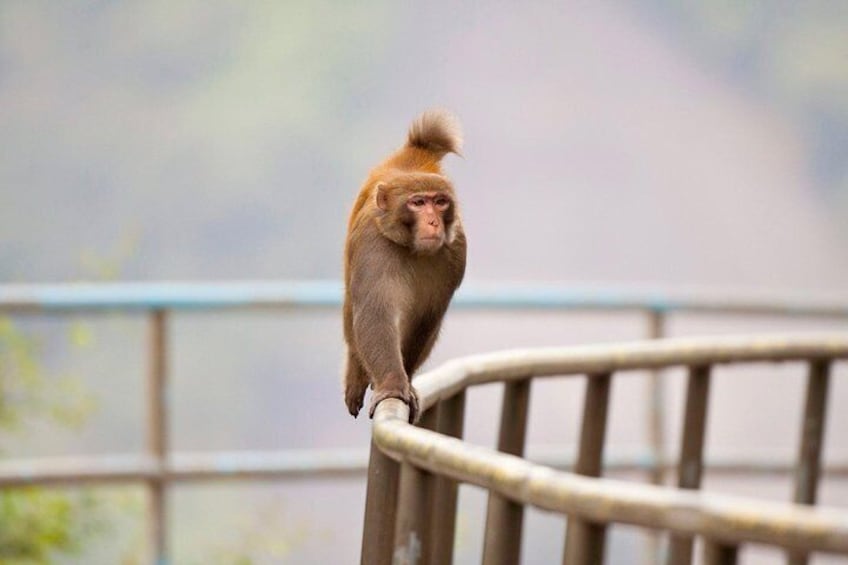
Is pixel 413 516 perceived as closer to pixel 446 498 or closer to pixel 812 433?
pixel 446 498

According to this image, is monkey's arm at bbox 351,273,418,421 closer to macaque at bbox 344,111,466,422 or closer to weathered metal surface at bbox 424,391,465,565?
macaque at bbox 344,111,466,422

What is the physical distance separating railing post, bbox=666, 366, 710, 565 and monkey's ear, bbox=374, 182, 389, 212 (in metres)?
0.56

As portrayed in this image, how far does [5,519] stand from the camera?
21.1 feet

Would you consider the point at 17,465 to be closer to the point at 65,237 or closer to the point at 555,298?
the point at 555,298

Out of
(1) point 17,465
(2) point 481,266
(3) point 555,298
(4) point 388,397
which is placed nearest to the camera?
(4) point 388,397

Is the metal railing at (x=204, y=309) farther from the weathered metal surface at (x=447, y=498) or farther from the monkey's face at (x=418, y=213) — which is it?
the weathered metal surface at (x=447, y=498)

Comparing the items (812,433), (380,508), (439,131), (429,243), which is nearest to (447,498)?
(380,508)

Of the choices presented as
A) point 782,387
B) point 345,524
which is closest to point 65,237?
point 345,524

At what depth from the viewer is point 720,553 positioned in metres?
1.43

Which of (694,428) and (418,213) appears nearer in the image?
(694,428)

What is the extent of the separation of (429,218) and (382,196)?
0.28 feet

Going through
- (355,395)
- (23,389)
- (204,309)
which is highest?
(355,395)

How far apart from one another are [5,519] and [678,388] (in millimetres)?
5203

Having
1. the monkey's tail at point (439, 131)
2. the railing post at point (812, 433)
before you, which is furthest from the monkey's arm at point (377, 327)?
the railing post at point (812, 433)
